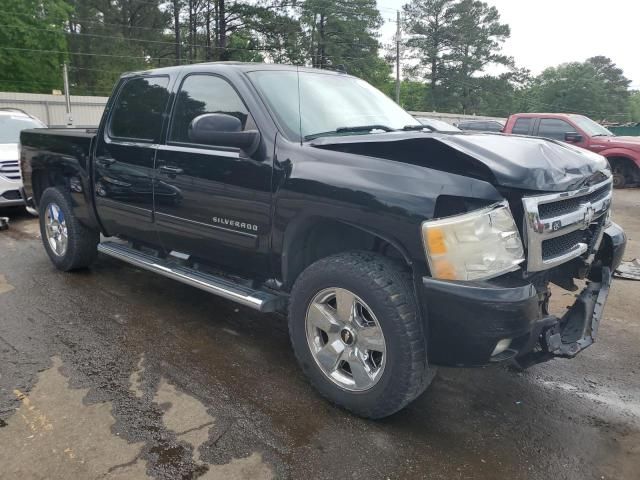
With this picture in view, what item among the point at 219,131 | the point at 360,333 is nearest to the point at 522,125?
the point at 219,131

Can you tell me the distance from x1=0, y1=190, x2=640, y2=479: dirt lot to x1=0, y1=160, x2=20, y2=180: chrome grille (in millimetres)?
4234

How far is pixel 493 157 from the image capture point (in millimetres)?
2529

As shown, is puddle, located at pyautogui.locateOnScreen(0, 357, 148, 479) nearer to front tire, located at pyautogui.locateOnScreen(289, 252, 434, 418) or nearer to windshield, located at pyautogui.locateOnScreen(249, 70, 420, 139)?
front tire, located at pyautogui.locateOnScreen(289, 252, 434, 418)

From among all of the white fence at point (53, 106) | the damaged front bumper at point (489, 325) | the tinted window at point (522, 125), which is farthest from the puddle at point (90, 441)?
the white fence at point (53, 106)

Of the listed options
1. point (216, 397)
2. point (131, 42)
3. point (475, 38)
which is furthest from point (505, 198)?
→ point (475, 38)

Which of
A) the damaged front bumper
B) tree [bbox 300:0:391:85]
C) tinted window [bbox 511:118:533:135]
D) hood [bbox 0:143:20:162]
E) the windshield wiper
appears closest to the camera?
the damaged front bumper

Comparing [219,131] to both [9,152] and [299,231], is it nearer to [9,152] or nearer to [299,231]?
[299,231]

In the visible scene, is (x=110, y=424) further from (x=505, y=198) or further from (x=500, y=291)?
(x=505, y=198)

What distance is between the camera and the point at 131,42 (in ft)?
144

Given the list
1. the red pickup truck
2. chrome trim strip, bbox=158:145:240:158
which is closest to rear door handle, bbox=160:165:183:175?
chrome trim strip, bbox=158:145:240:158

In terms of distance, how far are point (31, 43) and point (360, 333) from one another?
43434 millimetres

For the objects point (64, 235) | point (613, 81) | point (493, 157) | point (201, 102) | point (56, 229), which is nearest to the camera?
point (493, 157)

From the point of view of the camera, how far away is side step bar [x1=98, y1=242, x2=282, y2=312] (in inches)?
130

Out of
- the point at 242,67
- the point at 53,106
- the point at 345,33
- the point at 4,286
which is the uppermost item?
the point at 345,33
